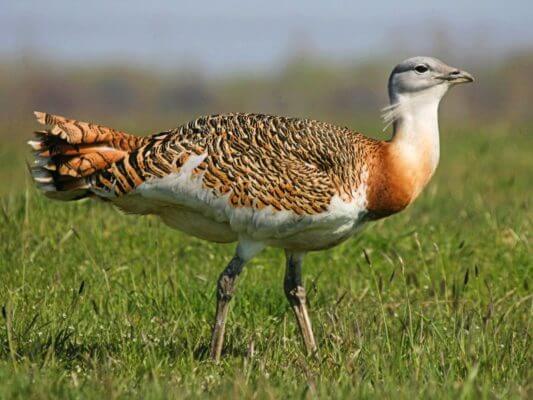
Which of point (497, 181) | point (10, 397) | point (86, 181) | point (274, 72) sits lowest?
point (274, 72)

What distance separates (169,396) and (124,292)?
1.72 m

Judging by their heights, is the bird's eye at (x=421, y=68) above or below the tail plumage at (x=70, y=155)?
above

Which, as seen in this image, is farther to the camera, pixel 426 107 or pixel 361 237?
pixel 361 237

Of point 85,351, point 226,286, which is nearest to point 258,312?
point 226,286

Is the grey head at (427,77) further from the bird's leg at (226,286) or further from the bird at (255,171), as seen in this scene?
the bird's leg at (226,286)

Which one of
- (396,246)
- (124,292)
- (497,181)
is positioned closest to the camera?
(124,292)

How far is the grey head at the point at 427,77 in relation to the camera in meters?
4.68

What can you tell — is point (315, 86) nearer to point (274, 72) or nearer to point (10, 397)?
point (274, 72)

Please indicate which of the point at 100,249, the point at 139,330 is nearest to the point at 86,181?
the point at 139,330

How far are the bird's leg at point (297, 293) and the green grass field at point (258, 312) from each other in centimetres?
6

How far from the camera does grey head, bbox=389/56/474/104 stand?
184 inches

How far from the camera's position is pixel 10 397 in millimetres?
3361

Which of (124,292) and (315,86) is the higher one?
(124,292)

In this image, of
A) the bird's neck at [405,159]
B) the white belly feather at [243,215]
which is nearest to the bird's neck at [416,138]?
the bird's neck at [405,159]
